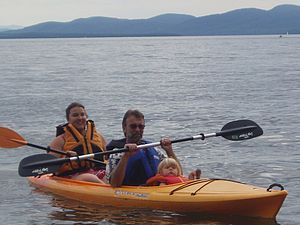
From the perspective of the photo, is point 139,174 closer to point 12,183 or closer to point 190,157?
point 12,183

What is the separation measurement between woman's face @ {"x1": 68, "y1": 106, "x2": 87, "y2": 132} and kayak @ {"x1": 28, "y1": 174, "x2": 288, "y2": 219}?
0.89 metres

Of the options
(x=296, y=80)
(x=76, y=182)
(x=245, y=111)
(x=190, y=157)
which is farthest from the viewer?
(x=296, y=80)

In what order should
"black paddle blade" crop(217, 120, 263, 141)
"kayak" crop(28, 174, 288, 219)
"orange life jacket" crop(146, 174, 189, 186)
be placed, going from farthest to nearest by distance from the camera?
1. "black paddle blade" crop(217, 120, 263, 141)
2. "orange life jacket" crop(146, 174, 189, 186)
3. "kayak" crop(28, 174, 288, 219)

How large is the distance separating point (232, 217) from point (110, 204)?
1.62 meters

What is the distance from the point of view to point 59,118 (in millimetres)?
18484

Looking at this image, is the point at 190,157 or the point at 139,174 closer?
the point at 139,174

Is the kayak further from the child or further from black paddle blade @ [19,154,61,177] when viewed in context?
black paddle blade @ [19,154,61,177]

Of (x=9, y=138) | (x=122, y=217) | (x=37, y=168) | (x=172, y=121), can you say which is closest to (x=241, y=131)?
(x=122, y=217)

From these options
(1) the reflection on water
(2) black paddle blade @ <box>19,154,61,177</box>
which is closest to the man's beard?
(1) the reflection on water

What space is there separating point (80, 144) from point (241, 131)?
2147 mm

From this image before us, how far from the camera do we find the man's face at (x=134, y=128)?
827 centimetres

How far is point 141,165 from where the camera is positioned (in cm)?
877

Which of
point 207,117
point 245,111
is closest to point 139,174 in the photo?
point 207,117

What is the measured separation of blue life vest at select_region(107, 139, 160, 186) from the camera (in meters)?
8.75
